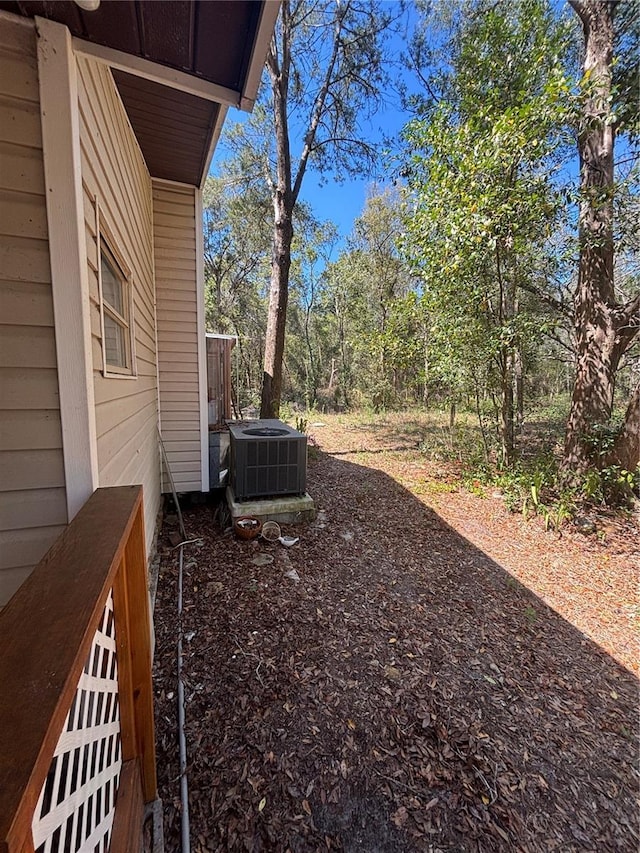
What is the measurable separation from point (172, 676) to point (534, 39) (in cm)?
760

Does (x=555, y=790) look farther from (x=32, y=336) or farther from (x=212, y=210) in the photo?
(x=212, y=210)

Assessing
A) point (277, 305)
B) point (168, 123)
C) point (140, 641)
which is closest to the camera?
point (140, 641)

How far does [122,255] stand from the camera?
2338mm

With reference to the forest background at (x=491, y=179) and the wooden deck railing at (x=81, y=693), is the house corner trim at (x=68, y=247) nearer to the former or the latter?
the wooden deck railing at (x=81, y=693)

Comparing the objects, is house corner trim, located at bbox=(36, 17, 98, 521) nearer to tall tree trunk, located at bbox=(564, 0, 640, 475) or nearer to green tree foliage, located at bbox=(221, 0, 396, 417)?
tall tree trunk, located at bbox=(564, 0, 640, 475)

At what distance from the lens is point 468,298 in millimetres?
5105

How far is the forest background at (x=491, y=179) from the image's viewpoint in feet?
13.6

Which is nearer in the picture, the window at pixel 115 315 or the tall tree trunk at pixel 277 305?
the window at pixel 115 315

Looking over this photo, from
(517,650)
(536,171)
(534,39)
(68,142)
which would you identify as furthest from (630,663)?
(534,39)

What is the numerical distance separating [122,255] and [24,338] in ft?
4.41

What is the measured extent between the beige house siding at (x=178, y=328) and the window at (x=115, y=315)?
153 centimetres

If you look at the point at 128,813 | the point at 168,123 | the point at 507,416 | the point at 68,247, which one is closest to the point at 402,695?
the point at 128,813

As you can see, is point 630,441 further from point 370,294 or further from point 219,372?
point 370,294

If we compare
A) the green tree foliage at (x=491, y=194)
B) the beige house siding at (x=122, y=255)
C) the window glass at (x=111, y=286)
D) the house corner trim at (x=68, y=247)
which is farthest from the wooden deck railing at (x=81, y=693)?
the green tree foliage at (x=491, y=194)
